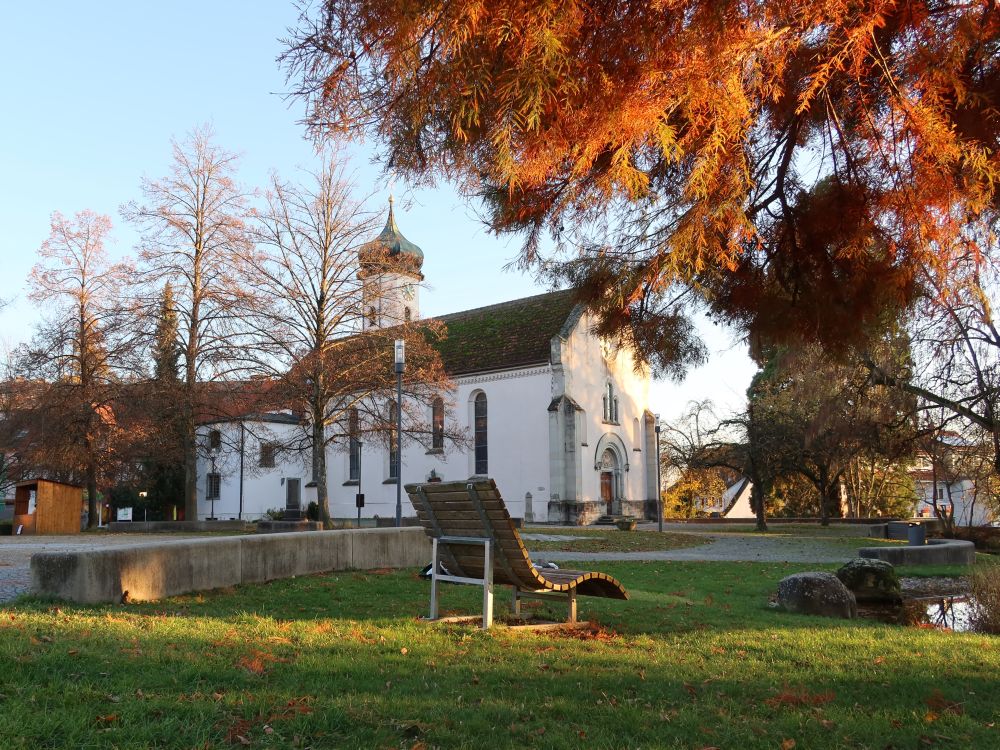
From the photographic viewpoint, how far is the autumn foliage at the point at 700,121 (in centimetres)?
447

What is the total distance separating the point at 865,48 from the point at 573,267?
2.74m

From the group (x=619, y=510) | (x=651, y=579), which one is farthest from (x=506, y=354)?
(x=651, y=579)

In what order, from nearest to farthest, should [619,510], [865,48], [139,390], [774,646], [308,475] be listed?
[865,48], [774,646], [139,390], [619,510], [308,475]

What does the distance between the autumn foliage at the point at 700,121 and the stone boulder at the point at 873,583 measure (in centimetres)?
529

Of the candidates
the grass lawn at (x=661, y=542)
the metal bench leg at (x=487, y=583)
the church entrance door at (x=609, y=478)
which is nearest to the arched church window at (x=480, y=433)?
the church entrance door at (x=609, y=478)

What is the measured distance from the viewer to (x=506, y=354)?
43.2m

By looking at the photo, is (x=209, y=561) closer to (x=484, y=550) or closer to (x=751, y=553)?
(x=484, y=550)

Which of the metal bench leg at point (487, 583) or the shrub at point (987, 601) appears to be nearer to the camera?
the metal bench leg at point (487, 583)

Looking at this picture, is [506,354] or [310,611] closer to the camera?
[310,611]

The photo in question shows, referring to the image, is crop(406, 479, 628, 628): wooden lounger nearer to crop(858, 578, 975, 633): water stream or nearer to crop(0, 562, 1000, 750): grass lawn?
crop(0, 562, 1000, 750): grass lawn

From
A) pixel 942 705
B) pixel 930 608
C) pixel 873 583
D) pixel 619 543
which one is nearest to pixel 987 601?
pixel 930 608

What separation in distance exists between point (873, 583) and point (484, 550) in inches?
242

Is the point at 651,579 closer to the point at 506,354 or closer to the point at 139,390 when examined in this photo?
the point at 139,390

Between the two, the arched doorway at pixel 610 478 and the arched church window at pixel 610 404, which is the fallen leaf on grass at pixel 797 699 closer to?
the arched doorway at pixel 610 478
